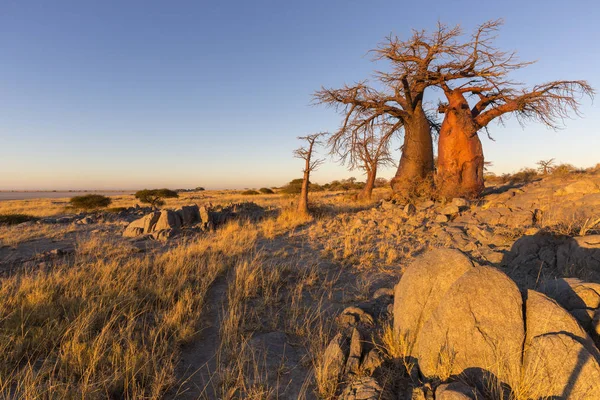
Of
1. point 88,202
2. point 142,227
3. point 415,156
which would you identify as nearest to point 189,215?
point 142,227

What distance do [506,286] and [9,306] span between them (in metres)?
5.21

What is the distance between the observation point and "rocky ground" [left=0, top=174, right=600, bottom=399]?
1899mm

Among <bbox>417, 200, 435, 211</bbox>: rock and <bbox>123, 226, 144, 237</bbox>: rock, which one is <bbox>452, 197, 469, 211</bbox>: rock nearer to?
<bbox>417, 200, 435, 211</bbox>: rock


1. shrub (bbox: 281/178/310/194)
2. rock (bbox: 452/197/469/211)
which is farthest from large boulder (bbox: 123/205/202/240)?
shrub (bbox: 281/178/310/194)

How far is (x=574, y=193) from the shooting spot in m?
6.89

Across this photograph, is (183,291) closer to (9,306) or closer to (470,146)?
(9,306)

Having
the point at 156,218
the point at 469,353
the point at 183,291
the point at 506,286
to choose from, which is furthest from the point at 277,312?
the point at 156,218

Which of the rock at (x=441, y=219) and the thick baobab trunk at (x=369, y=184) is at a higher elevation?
the thick baobab trunk at (x=369, y=184)

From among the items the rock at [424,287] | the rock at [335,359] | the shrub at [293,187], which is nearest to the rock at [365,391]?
the rock at [335,359]

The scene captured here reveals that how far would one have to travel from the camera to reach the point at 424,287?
8.70 feet

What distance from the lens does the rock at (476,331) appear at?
1.96m

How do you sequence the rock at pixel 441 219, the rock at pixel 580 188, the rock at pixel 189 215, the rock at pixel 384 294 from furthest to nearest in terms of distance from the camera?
the rock at pixel 189 215
the rock at pixel 441 219
the rock at pixel 580 188
the rock at pixel 384 294

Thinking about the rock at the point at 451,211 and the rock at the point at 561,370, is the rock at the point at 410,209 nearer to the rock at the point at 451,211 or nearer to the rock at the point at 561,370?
the rock at the point at 451,211

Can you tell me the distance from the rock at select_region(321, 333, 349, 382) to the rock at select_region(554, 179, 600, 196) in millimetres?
7499
